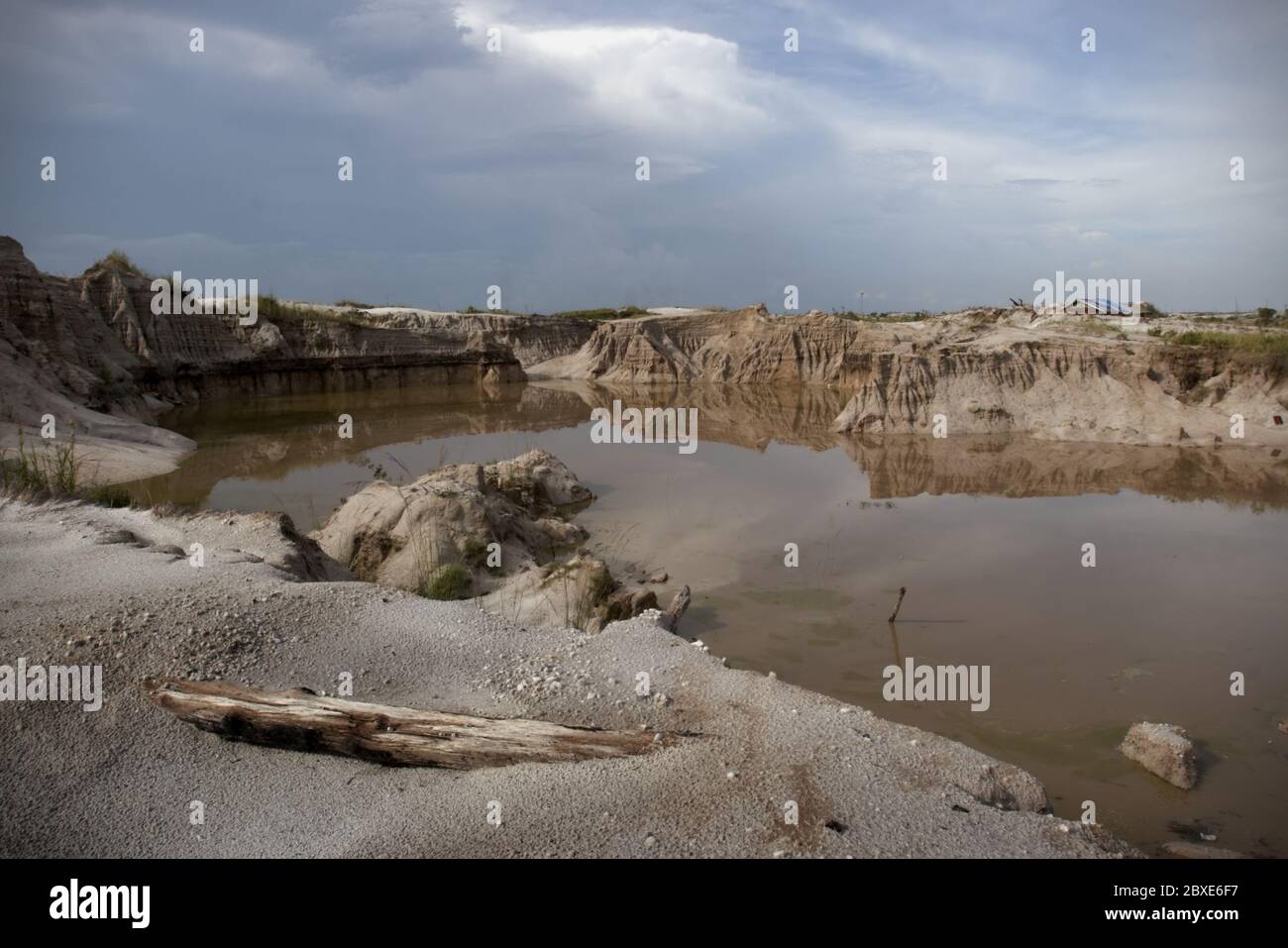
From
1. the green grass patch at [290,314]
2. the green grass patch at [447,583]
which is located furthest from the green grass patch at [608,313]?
the green grass patch at [447,583]

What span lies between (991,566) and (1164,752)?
5001 mm

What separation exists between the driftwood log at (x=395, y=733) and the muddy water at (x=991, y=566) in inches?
120

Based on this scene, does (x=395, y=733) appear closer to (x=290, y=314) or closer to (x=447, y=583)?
(x=447, y=583)

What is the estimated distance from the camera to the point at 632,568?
1074 centimetres

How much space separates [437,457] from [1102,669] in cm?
1518

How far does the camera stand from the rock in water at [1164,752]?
19.1 feet

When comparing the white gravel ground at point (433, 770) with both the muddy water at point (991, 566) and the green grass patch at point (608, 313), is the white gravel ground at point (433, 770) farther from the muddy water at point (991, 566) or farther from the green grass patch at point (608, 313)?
the green grass patch at point (608, 313)

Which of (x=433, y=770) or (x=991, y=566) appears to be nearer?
(x=433, y=770)

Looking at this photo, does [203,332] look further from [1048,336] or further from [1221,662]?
[1221,662]

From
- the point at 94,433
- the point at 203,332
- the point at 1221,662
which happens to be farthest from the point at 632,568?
the point at 203,332

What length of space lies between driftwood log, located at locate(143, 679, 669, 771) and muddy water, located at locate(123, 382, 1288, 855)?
9.98 feet

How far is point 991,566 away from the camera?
35.3 feet

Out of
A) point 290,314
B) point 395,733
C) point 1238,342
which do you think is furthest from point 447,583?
point 290,314

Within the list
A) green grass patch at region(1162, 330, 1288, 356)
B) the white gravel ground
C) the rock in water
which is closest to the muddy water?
the rock in water
